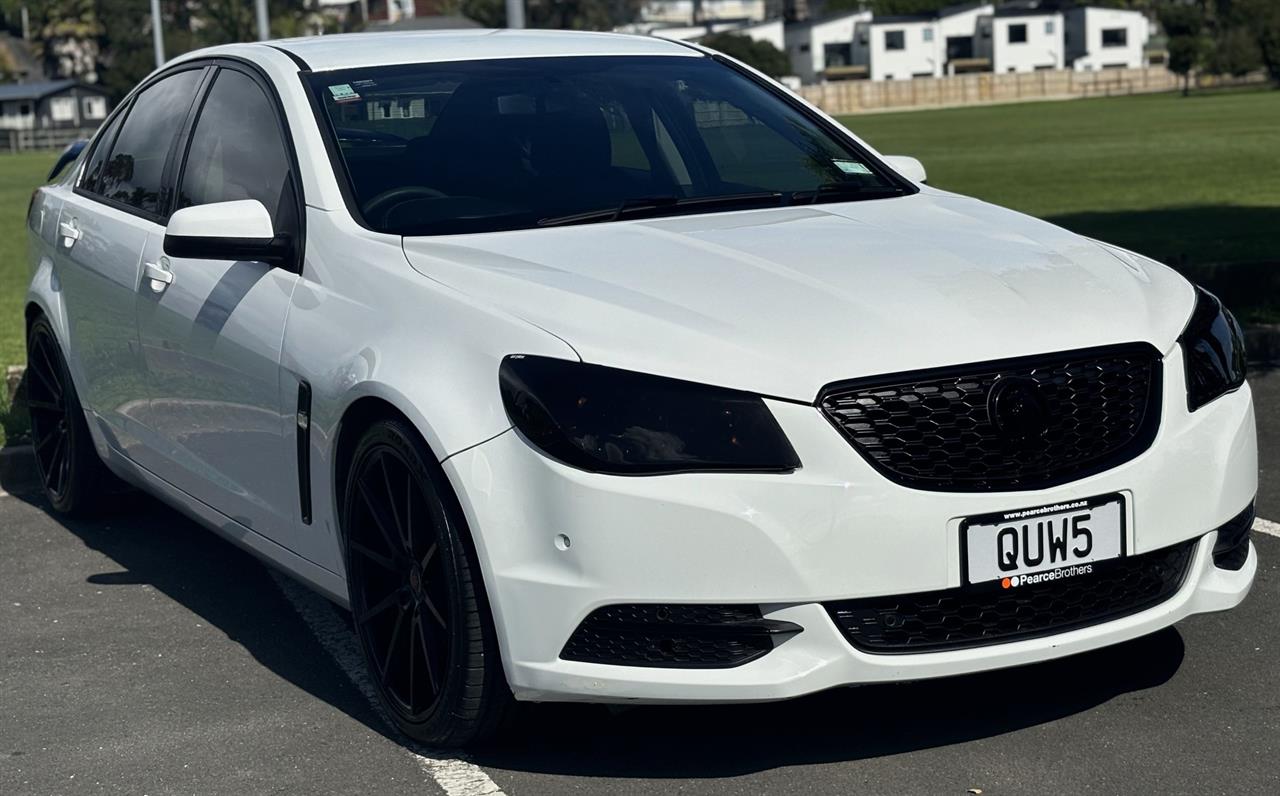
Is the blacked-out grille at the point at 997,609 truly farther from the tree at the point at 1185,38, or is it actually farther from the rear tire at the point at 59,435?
the tree at the point at 1185,38

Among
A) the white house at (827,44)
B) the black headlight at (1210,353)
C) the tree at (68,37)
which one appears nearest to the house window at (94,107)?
the tree at (68,37)

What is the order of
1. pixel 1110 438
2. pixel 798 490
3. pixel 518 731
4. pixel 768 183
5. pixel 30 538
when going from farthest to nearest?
pixel 30 538
pixel 768 183
pixel 518 731
pixel 1110 438
pixel 798 490

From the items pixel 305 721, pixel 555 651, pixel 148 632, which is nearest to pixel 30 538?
pixel 148 632

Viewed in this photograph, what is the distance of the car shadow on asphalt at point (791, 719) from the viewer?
166 inches

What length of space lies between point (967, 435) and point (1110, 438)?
1.21 feet

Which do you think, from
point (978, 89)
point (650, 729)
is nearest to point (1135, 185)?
point (650, 729)

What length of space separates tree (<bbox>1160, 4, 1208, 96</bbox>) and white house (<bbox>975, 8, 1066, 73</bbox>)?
22640mm

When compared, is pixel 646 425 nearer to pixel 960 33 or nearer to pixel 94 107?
pixel 94 107

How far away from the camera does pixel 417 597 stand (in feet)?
14.1

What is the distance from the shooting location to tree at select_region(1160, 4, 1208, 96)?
3711 inches

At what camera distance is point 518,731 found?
4270mm

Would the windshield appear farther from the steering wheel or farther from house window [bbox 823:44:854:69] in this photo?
house window [bbox 823:44:854:69]

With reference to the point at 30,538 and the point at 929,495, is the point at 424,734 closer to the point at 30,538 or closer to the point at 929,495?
the point at 929,495

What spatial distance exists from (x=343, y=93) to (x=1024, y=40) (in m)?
125
